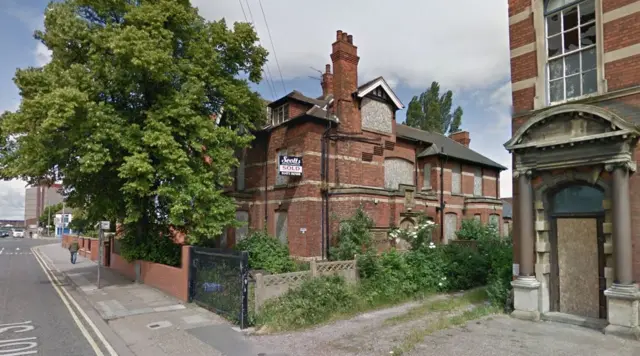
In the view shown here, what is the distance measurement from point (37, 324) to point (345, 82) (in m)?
14.9

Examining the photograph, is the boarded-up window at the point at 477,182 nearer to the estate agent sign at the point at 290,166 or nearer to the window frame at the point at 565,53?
the estate agent sign at the point at 290,166

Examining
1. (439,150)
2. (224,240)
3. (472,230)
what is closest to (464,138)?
(439,150)

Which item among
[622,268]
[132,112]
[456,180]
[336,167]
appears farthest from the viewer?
[456,180]

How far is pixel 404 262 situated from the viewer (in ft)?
44.4

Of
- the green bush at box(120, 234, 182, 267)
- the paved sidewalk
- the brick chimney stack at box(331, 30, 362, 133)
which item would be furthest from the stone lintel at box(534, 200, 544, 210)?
the green bush at box(120, 234, 182, 267)

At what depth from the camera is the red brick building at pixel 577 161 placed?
27.1 ft

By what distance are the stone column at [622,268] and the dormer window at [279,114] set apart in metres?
14.4

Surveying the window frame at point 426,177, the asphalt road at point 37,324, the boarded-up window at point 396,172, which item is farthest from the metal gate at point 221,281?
the window frame at point 426,177

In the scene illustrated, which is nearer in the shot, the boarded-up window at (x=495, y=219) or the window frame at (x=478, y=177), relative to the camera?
the boarded-up window at (x=495, y=219)

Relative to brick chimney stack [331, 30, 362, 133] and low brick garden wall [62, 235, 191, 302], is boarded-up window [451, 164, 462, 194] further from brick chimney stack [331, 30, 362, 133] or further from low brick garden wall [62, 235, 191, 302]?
low brick garden wall [62, 235, 191, 302]

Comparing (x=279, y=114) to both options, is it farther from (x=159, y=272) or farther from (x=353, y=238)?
(x=159, y=272)

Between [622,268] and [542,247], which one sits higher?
[542,247]

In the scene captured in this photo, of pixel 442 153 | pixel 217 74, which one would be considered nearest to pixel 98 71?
pixel 217 74

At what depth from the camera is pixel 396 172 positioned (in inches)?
881
